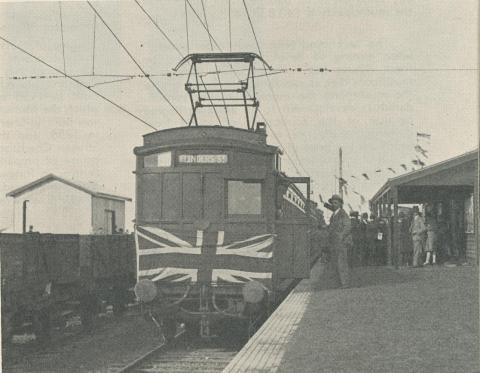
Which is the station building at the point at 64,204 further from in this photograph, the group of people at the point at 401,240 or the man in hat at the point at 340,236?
the man in hat at the point at 340,236

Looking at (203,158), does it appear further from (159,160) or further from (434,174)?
(434,174)

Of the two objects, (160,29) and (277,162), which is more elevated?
(160,29)

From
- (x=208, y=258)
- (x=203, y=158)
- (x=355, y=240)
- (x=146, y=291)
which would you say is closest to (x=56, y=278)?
(x=146, y=291)

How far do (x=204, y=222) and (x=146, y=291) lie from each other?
132 cm

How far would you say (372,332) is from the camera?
796 centimetres

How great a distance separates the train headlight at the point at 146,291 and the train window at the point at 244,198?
62.6 inches

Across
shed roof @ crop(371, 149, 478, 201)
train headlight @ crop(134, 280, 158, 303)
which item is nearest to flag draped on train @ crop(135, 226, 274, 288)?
train headlight @ crop(134, 280, 158, 303)

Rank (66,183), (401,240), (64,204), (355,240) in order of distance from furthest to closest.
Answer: (66,183), (64,204), (355,240), (401,240)

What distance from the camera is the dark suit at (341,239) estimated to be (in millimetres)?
13055

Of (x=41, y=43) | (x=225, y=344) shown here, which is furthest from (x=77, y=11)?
(x=225, y=344)

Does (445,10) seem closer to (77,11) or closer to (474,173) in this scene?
(77,11)

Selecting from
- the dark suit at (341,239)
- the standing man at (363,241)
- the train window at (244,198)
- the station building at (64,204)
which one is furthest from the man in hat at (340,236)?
the station building at (64,204)

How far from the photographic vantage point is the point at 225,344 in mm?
11414

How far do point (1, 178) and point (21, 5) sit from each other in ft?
7.61
